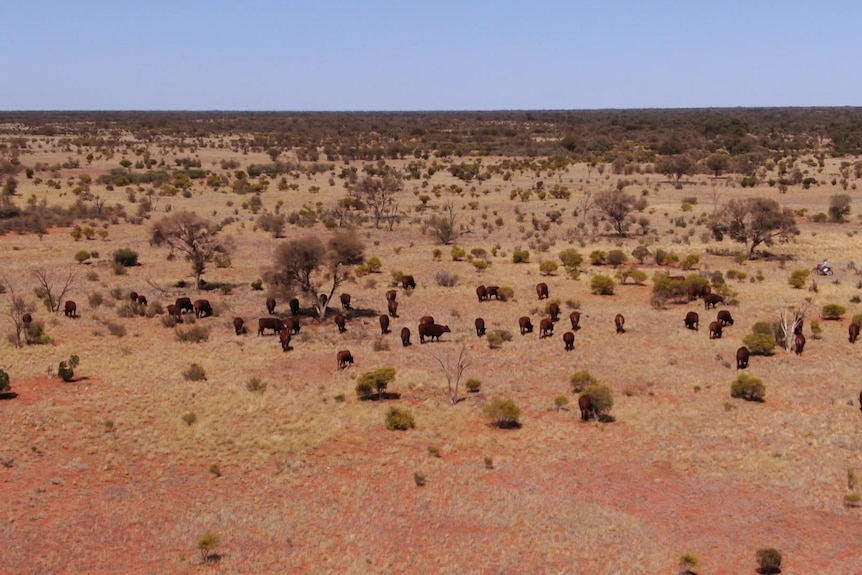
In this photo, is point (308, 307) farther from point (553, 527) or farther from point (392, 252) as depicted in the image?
point (553, 527)

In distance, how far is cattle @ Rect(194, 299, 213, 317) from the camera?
2745cm

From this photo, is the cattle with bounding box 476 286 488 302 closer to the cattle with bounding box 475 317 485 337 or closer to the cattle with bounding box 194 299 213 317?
the cattle with bounding box 475 317 485 337

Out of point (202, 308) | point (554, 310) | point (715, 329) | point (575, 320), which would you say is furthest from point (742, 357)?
point (202, 308)

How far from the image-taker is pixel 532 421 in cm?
1833

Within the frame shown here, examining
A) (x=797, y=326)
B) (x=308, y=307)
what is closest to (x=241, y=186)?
(x=308, y=307)

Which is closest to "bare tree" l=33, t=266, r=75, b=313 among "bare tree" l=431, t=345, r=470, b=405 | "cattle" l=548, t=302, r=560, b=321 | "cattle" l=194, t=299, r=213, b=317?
"cattle" l=194, t=299, r=213, b=317

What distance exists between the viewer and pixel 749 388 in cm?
1925

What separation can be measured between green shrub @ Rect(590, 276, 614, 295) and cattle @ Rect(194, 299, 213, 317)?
47.0 ft

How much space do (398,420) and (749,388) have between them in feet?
27.8

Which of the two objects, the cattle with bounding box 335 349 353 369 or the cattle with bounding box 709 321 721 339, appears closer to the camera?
the cattle with bounding box 335 349 353 369

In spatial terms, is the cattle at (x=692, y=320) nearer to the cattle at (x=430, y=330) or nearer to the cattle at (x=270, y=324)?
the cattle at (x=430, y=330)

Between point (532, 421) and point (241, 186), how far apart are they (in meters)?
49.5

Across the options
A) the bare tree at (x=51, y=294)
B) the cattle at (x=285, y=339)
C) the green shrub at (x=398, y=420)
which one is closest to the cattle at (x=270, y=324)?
the cattle at (x=285, y=339)

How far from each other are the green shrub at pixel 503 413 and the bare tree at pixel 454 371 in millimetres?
1168
